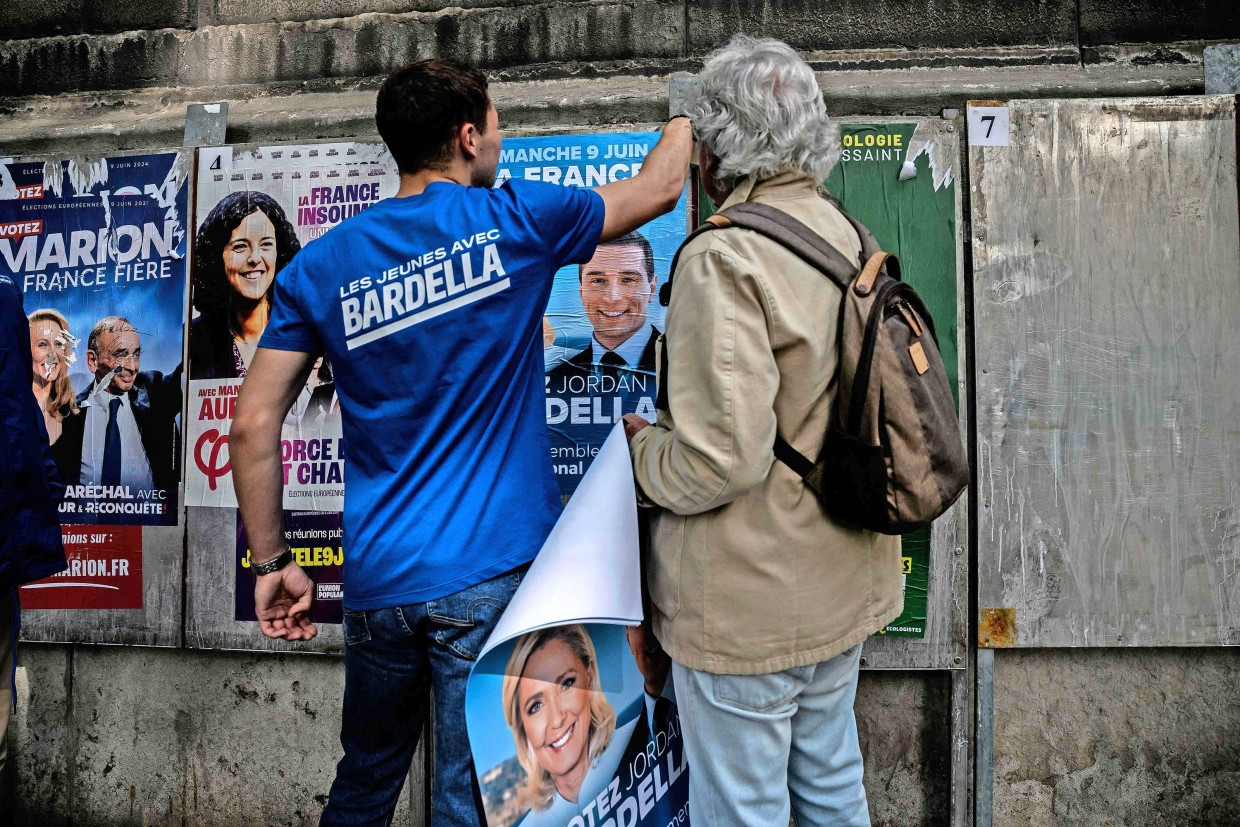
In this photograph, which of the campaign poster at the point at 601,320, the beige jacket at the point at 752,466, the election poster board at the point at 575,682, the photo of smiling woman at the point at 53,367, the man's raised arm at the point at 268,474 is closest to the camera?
the beige jacket at the point at 752,466

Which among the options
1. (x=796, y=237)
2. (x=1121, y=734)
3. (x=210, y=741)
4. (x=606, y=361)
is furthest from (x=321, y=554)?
(x=1121, y=734)

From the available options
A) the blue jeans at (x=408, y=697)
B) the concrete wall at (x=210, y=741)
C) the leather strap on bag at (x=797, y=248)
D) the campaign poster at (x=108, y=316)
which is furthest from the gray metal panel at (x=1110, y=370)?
the campaign poster at (x=108, y=316)

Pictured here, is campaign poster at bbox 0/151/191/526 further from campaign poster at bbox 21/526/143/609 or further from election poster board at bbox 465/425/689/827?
election poster board at bbox 465/425/689/827

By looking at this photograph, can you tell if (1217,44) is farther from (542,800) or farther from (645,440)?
(542,800)

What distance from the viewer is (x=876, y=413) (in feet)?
5.93

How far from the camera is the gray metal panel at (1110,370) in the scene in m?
3.20

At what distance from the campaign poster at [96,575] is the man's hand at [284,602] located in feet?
5.72

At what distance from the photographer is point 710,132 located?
1.94 m

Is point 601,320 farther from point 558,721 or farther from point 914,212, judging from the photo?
point 558,721

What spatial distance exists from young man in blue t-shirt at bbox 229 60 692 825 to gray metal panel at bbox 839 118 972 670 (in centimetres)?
154

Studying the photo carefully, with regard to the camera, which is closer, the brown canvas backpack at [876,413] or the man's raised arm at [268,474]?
the brown canvas backpack at [876,413]

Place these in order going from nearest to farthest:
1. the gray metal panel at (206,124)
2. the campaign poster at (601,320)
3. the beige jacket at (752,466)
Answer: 1. the beige jacket at (752,466)
2. the campaign poster at (601,320)
3. the gray metal panel at (206,124)

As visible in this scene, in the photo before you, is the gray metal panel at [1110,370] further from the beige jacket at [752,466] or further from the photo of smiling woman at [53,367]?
the photo of smiling woman at [53,367]

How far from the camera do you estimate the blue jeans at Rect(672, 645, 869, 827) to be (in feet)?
6.10
